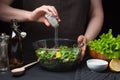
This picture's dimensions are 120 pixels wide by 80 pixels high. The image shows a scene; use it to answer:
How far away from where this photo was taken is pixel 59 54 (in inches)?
50.9

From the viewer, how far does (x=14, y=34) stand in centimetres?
134

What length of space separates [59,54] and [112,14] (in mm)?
1129

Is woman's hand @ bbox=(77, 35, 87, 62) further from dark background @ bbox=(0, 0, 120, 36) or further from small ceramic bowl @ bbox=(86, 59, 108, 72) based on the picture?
dark background @ bbox=(0, 0, 120, 36)

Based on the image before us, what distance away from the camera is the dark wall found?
7.52 feet

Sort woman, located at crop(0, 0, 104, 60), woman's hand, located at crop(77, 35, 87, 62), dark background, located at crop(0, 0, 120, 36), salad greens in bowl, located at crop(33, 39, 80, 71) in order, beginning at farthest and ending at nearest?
dark background, located at crop(0, 0, 120, 36), woman, located at crop(0, 0, 104, 60), woman's hand, located at crop(77, 35, 87, 62), salad greens in bowl, located at crop(33, 39, 80, 71)

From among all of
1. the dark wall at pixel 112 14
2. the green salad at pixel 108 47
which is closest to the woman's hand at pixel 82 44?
the green salad at pixel 108 47

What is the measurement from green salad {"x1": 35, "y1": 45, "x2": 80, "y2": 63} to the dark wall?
1.04 metres

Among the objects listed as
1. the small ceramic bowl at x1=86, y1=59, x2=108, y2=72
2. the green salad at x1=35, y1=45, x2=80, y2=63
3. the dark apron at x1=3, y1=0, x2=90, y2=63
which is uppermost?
the dark apron at x1=3, y1=0, x2=90, y2=63

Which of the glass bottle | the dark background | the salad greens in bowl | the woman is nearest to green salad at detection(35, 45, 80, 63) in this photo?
the salad greens in bowl

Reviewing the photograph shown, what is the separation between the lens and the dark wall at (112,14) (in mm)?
2291

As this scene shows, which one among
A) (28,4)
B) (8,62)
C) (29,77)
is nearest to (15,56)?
(8,62)

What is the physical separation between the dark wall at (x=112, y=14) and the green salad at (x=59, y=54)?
1.04 metres

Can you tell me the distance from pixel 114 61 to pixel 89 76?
0.14 m

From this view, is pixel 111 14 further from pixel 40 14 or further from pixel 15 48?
pixel 15 48
